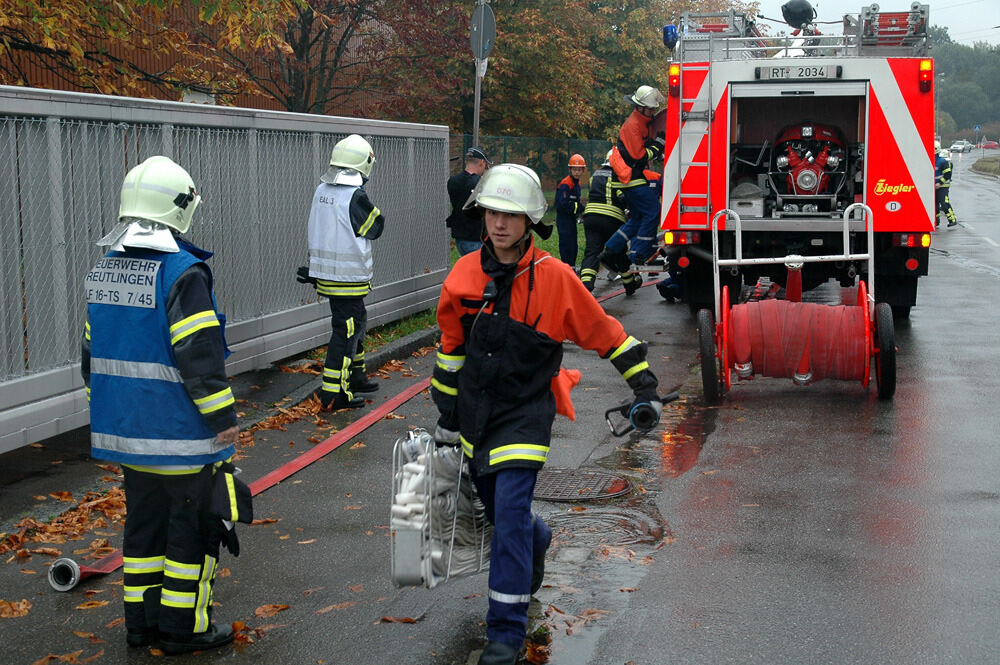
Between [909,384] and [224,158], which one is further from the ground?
[224,158]

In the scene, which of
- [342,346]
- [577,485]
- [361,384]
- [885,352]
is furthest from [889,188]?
[577,485]

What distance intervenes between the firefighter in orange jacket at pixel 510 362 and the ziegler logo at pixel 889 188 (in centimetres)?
764

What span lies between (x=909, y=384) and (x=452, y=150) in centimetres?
1391

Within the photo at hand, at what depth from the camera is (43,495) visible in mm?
6395

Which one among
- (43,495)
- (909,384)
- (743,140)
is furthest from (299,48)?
(43,495)

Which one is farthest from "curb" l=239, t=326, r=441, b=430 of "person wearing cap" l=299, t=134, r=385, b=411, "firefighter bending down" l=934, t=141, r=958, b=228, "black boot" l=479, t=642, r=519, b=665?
"firefighter bending down" l=934, t=141, r=958, b=228

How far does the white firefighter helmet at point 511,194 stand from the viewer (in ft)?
14.7

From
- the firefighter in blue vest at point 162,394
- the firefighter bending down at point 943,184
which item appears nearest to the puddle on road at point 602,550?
the firefighter in blue vest at point 162,394

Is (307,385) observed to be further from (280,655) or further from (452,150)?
(452,150)

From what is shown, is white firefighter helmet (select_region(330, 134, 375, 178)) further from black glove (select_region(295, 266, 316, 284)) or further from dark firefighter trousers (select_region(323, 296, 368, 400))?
dark firefighter trousers (select_region(323, 296, 368, 400))

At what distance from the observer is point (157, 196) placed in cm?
441

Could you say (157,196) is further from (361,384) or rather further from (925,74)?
(925,74)

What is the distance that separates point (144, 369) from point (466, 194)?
8.69 metres

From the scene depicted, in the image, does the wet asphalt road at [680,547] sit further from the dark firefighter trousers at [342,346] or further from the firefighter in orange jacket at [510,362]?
the firefighter in orange jacket at [510,362]
